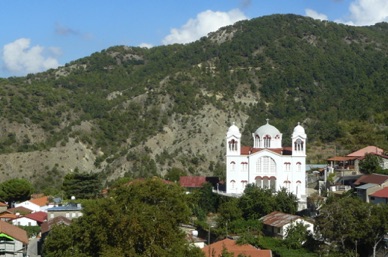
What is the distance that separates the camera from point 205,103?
109125mm

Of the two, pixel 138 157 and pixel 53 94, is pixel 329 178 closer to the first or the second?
pixel 138 157

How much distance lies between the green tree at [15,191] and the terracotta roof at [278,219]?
32.5 meters

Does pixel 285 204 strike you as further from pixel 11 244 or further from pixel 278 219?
pixel 11 244

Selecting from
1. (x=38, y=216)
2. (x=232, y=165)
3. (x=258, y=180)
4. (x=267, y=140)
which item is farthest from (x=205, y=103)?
(x=38, y=216)

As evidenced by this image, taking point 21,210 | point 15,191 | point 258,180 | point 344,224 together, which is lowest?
A: point 21,210

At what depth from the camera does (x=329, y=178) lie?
6725 centimetres

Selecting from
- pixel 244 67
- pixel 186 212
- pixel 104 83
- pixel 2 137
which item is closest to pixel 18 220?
pixel 186 212

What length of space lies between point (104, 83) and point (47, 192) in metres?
61.9

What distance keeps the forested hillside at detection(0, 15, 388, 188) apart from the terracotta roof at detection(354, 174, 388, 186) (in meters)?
21.9

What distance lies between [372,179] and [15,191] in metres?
37.9

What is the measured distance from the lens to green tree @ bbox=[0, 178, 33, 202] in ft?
255

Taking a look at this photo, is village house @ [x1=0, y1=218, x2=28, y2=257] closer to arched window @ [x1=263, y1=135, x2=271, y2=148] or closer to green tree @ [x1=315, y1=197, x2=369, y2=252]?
green tree @ [x1=315, y1=197, x2=369, y2=252]

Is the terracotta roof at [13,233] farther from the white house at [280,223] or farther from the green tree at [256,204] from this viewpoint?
the green tree at [256,204]

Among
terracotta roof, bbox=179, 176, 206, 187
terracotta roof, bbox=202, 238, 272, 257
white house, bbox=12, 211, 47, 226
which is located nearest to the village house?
terracotta roof, bbox=202, 238, 272, 257
